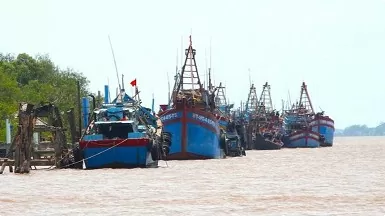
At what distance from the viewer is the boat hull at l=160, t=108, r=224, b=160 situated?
7750cm

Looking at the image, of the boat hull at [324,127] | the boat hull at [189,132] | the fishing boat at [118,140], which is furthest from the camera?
the boat hull at [324,127]

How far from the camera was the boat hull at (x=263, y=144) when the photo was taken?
134 metres

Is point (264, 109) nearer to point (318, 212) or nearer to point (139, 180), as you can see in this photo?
point (139, 180)

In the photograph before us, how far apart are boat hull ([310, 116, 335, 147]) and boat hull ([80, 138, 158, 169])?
99235mm

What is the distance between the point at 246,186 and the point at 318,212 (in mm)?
11677

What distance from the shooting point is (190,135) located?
255 ft

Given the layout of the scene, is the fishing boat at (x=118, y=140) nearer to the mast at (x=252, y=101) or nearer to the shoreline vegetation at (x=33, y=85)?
the shoreline vegetation at (x=33, y=85)

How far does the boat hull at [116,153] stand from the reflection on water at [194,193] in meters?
3.77

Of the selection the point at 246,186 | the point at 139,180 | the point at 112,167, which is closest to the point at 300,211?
the point at 246,186

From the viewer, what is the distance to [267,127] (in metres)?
144

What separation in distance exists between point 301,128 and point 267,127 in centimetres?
899

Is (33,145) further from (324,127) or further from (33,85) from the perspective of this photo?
(324,127)

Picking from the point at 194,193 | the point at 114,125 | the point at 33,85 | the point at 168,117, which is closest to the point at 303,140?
the point at 33,85

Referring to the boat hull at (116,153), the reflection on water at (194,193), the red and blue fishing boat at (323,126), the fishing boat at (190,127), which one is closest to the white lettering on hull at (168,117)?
the fishing boat at (190,127)
